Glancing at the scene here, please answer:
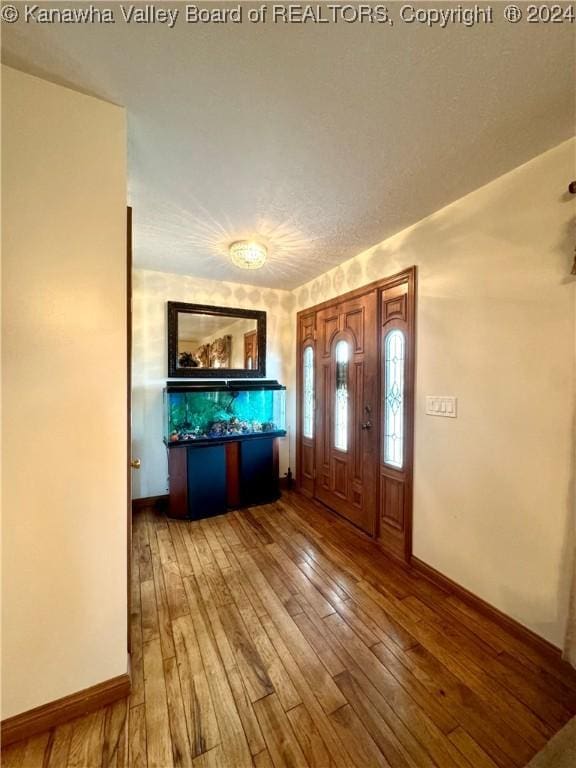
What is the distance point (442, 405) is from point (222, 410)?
7.72 ft

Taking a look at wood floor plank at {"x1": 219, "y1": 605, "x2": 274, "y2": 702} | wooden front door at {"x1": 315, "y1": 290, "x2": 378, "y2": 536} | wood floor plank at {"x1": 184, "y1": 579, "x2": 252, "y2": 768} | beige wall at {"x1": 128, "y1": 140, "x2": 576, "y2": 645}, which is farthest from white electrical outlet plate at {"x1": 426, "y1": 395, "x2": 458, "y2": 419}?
wood floor plank at {"x1": 184, "y1": 579, "x2": 252, "y2": 768}

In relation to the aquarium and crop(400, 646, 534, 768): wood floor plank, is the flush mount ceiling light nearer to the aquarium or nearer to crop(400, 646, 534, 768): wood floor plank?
the aquarium

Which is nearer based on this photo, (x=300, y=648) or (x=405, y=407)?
(x=300, y=648)

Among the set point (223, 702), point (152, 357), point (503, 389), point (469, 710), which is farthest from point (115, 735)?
point (152, 357)

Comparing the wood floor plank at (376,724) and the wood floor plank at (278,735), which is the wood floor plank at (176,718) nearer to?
the wood floor plank at (278,735)

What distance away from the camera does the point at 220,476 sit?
299 centimetres

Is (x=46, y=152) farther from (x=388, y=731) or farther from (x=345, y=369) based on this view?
(x=388, y=731)

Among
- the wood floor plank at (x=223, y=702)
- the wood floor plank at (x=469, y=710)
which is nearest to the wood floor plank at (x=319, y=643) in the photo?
the wood floor plank at (x=469, y=710)

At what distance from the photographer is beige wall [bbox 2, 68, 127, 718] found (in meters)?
1.07

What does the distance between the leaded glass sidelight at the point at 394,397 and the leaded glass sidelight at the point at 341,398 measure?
498mm

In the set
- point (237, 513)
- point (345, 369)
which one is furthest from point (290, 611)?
point (345, 369)

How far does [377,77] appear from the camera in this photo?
1.08 m

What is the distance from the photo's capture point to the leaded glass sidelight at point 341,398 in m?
2.85

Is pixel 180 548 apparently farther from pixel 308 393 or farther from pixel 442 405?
pixel 442 405
